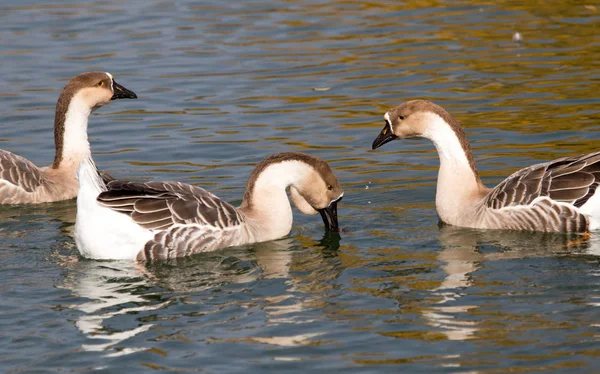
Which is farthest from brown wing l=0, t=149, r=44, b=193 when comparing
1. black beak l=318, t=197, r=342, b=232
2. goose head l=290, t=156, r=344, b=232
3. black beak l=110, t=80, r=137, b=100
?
black beak l=318, t=197, r=342, b=232

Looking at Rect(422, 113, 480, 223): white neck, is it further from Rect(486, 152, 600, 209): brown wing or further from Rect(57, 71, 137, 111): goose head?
Rect(57, 71, 137, 111): goose head

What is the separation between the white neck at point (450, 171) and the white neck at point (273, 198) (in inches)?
58.0

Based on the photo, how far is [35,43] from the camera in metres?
19.9

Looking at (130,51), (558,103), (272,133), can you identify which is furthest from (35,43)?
(558,103)

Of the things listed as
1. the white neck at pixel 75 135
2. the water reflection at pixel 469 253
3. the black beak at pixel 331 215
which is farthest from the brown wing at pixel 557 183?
the white neck at pixel 75 135

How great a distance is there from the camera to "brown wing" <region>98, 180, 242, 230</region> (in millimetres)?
9883

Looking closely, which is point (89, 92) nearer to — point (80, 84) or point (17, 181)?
point (80, 84)

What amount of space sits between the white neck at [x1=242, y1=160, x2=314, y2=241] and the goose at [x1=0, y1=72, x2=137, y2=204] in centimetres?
261

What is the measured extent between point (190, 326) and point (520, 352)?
2485mm

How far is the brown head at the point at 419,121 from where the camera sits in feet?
36.6

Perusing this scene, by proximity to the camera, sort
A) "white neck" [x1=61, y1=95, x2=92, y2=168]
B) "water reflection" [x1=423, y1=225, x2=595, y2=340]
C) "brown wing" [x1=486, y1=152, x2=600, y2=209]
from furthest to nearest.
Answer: "white neck" [x1=61, y1=95, x2=92, y2=168] → "brown wing" [x1=486, y1=152, x2=600, y2=209] → "water reflection" [x1=423, y1=225, x2=595, y2=340]

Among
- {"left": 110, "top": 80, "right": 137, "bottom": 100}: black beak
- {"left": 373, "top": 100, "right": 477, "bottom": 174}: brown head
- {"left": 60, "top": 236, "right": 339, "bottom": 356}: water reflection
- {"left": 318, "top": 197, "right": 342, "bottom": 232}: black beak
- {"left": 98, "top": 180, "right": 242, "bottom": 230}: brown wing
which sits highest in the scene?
{"left": 110, "top": 80, "right": 137, "bottom": 100}: black beak

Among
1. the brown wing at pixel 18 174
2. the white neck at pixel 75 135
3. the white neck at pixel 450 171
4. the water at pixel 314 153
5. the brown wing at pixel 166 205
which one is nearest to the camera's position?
the water at pixel 314 153

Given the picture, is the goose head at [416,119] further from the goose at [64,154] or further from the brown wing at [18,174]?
the brown wing at [18,174]
